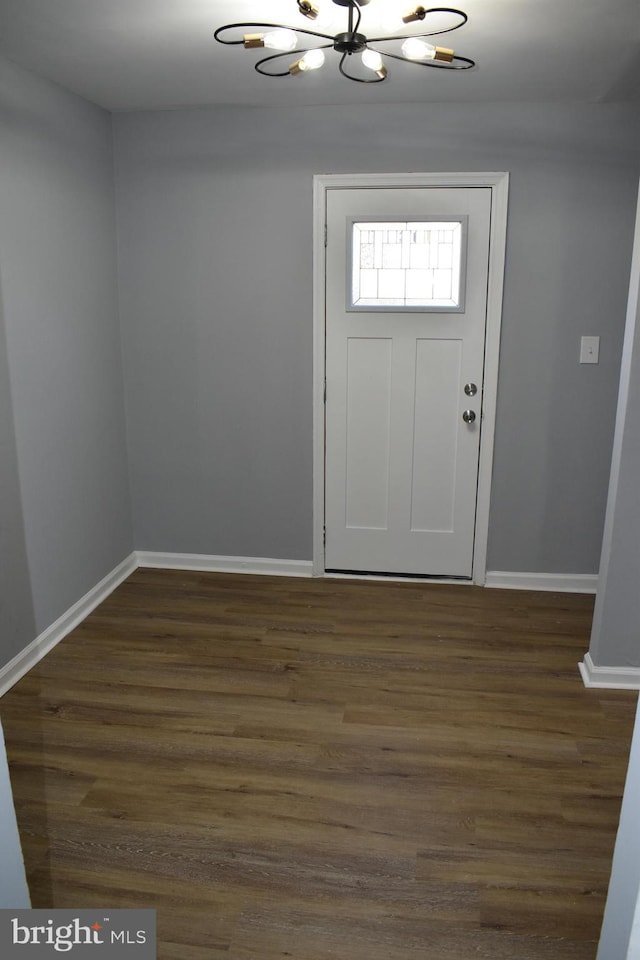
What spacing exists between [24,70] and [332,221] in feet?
4.92

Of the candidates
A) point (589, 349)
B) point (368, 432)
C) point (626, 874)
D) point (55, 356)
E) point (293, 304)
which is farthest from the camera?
point (368, 432)

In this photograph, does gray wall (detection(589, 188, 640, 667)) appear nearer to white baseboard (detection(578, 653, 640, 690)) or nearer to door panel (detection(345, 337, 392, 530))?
white baseboard (detection(578, 653, 640, 690))

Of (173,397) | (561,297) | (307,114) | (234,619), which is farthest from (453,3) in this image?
(234,619)

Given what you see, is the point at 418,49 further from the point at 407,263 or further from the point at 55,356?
the point at 55,356

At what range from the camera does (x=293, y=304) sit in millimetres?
3943

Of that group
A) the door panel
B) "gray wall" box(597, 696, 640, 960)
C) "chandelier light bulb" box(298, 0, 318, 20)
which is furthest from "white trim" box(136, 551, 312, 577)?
"gray wall" box(597, 696, 640, 960)

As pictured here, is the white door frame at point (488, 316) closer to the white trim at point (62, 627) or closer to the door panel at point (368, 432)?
the door panel at point (368, 432)

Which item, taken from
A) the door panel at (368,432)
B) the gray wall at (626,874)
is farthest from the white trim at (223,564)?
the gray wall at (626,874)

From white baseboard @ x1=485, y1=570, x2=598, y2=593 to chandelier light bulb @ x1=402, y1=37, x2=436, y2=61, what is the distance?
261cm

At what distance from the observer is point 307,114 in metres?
3.71

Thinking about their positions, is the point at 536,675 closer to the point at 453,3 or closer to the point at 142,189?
the point at 453,3

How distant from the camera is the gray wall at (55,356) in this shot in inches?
120

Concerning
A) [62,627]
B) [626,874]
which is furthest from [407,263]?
[626,874]

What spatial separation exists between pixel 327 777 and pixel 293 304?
2.35 m
